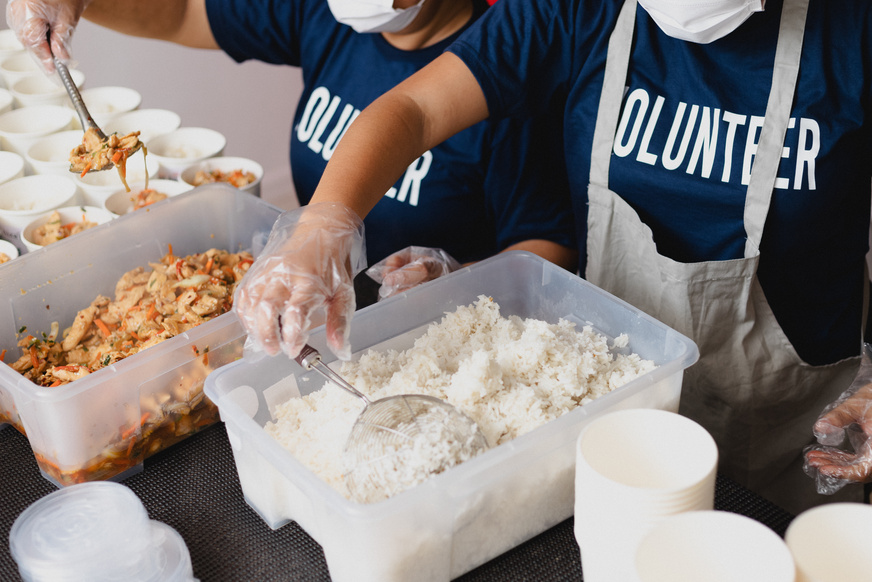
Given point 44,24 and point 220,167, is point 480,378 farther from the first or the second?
point 44,24

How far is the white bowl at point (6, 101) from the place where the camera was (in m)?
2.04

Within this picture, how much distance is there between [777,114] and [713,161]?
4.9 inches

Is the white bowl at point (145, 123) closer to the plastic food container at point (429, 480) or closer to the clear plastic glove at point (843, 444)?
the plastic food container at point (429, 480)

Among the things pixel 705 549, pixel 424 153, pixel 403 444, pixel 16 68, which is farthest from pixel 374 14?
pixel 16 68

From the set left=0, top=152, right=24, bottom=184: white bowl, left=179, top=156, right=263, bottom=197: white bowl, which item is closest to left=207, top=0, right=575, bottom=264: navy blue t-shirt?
left=179, top=156, right=263, bottom=197: white bowl

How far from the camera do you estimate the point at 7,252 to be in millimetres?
1469

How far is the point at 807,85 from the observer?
4.11 ft

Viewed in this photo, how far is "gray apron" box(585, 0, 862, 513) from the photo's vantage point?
129cm

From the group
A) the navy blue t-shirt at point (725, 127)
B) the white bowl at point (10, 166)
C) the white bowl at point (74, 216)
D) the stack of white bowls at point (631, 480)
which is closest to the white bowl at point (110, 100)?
the white bowl at point (10, 166)

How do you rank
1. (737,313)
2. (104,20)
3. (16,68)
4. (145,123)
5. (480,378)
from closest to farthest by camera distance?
1. (480,378)
2. (737,313)
3. (104,20)
4. (145,123)
5. (16,68)

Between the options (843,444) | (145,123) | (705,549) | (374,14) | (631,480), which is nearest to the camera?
(705,549)

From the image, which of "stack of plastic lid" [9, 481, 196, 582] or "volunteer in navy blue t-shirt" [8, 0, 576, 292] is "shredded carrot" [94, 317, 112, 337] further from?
Answer: "volunteer in navy blue t-shirt" [8, 0, 576, 292]

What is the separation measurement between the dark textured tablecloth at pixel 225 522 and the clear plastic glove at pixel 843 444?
0.10 metres

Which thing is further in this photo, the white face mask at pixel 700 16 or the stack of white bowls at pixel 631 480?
the white face mask at pixel 700 16
